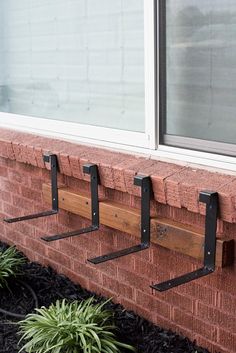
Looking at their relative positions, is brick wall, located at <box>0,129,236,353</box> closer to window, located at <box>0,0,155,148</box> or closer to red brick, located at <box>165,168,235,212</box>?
red brick, located at <box>165,168,235,212</box>

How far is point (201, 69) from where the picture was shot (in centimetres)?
264

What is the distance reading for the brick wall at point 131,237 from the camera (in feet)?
8.52

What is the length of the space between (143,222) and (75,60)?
4.14 feet

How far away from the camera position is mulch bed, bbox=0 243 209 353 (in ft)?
9.37

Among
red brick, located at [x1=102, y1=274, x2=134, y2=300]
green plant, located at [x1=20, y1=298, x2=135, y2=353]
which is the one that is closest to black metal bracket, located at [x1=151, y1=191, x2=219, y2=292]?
green plant, located at [x1=20, y1=298, x2=135, y2=353]

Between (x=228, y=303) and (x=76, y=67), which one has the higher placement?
(x=76, y=67)

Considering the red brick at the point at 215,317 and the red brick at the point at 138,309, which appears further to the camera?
the red brick at the point at 138,309

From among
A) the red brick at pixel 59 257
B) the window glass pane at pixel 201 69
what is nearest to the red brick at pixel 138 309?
the red brick at pixel 59 257

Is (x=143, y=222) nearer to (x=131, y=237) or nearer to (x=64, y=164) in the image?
(x=131, y=237)

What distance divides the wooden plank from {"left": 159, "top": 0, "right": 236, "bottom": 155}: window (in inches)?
16.2

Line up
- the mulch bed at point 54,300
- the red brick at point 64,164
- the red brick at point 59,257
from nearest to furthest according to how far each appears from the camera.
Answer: the mulch bed at point 54,300
the red brick at point 64,164
the red brick at point 59,257

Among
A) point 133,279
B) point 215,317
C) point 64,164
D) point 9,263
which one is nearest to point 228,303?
point 215,317

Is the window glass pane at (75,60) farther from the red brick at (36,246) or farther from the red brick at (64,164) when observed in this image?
the red brick at (36,246)

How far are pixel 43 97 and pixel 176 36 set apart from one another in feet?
4.70
